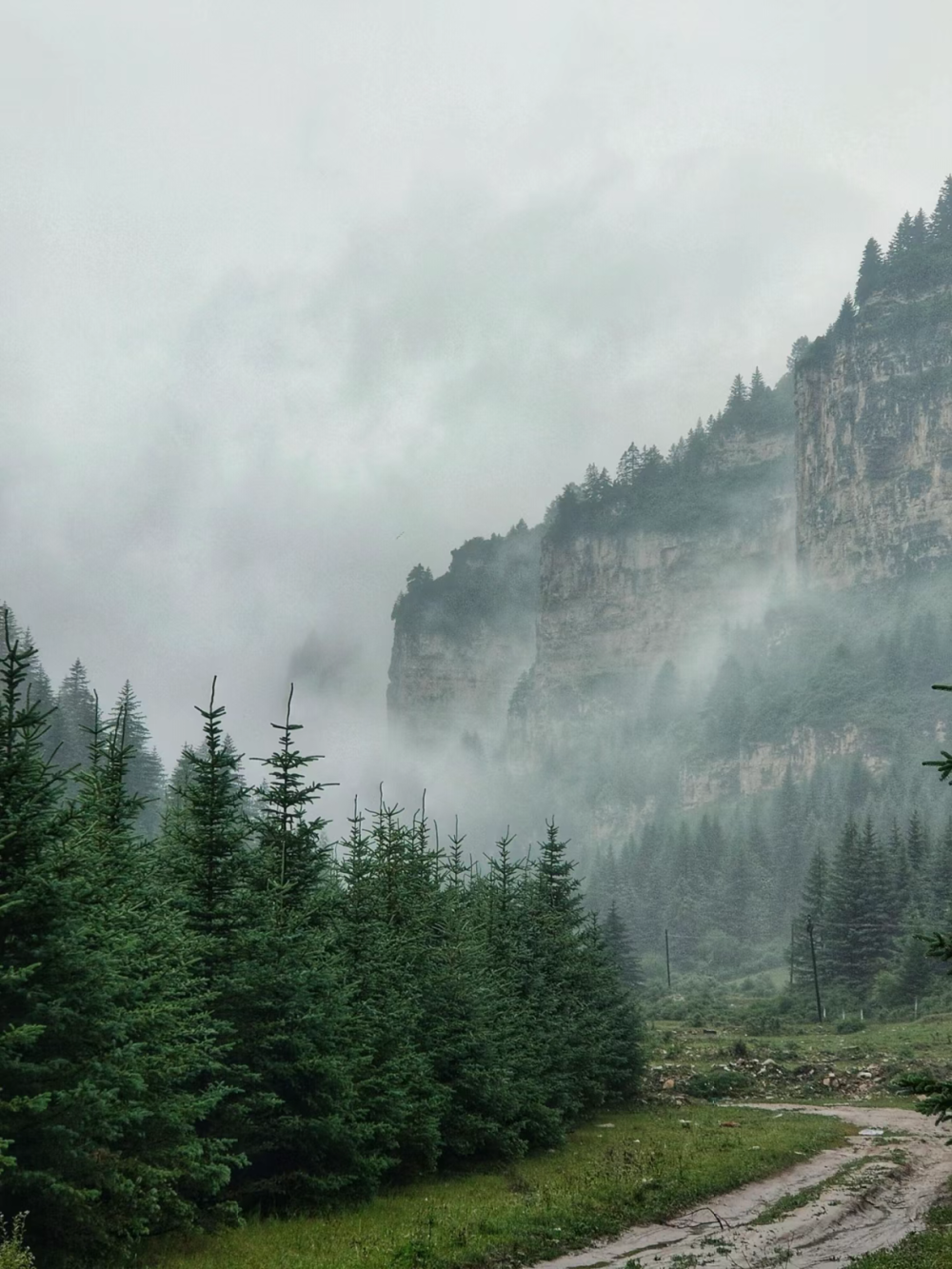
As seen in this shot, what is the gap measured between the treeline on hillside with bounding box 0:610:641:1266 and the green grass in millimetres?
624

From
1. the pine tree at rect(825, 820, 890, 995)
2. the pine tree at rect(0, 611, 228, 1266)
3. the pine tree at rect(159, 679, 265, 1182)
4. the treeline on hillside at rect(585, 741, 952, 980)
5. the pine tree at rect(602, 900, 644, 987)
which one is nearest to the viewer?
the pine tree at rect(0, 611, 228, 1266)

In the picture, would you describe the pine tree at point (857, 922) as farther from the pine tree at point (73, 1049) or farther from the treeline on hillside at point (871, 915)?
the pine tree at point (73, 1049)

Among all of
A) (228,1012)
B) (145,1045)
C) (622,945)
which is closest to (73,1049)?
(145,1045)

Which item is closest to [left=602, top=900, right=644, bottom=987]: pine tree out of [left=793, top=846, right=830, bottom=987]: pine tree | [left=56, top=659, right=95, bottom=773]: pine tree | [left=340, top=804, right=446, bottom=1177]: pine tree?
[left=793, top=846, right=830, bottom=987]: pine tree

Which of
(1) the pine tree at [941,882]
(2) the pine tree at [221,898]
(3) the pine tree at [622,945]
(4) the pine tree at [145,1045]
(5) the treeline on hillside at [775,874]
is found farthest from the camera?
(5) the treeline on hillside at [775,874]

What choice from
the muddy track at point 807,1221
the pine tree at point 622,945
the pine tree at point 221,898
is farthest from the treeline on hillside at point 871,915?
the pine tree at point 221,898

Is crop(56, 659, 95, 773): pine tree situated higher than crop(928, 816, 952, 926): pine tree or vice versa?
crop(56, 659, 95, 773): pine tree

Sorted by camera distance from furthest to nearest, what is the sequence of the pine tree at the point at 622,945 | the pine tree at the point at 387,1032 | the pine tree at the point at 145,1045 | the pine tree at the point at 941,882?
the pine tree at the point at 622,945 < the pine tree at the point at 941,882 < the pine tree at the point at 387,1032 < the pine tree at the point at 145,1045

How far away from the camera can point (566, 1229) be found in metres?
18.7

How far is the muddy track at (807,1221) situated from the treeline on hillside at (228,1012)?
16.2 ft

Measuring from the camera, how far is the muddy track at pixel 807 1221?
1716cm

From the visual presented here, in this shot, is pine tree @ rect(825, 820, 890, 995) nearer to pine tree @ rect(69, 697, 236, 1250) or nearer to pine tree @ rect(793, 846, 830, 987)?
pine tree @ rect(793, 846, 830, 987)

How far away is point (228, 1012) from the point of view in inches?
727

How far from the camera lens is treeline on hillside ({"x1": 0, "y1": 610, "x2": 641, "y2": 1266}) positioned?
43.4ft
